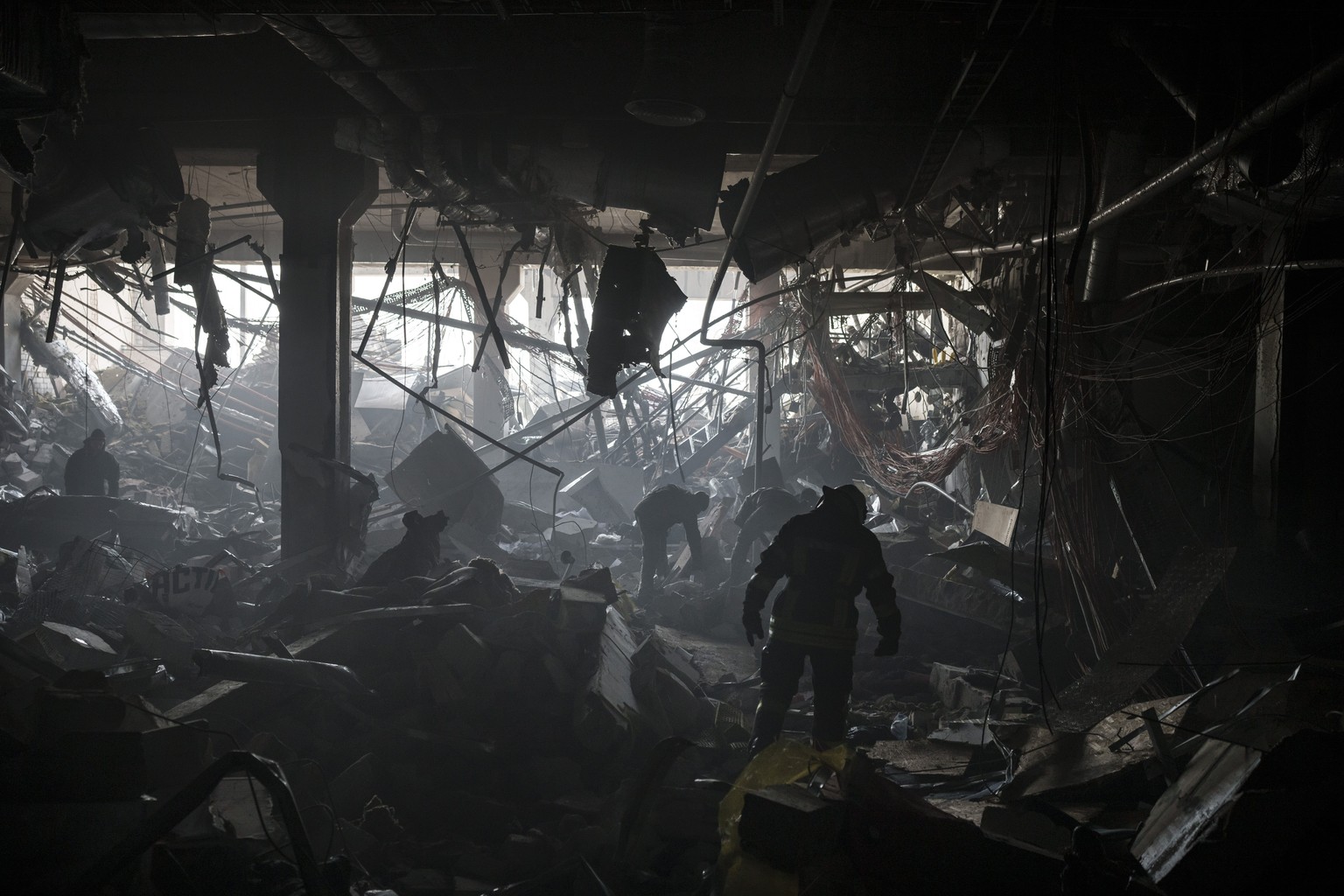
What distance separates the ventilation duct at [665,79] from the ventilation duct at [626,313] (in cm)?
142

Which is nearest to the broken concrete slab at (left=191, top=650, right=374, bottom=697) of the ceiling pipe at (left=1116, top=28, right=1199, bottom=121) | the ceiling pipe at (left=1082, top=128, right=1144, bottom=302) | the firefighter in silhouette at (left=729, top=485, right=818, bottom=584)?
the firefighter in silhouette at (left=729, top=485, right=818, bottom=584)

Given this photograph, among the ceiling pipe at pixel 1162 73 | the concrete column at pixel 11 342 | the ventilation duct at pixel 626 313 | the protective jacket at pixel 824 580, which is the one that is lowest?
the protective jacket at pixel 824 580

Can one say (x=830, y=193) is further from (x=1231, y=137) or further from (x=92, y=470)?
(x=92, y=470)

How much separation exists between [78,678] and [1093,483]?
23.3ft

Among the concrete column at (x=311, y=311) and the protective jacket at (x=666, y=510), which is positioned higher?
the concrete column at (x=311, y=311)

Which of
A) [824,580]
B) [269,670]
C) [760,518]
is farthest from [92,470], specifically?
[824,580]

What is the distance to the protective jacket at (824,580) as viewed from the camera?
5.83 m

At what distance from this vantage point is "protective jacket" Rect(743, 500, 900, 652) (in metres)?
5.83

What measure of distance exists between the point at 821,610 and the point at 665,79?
3578 millimetres

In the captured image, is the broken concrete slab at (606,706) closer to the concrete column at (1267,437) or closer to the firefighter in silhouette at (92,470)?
the concrete column at (1267,437)

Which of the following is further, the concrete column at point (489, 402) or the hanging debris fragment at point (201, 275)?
the concrete column at point (489, 402)

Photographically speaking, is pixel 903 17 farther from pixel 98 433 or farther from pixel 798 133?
pixel 98 433


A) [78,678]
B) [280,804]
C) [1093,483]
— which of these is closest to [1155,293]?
[1093,483]

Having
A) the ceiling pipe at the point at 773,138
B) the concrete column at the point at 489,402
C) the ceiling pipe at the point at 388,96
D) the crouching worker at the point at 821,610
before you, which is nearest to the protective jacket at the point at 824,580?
the crouching worker at the point at 821,610
